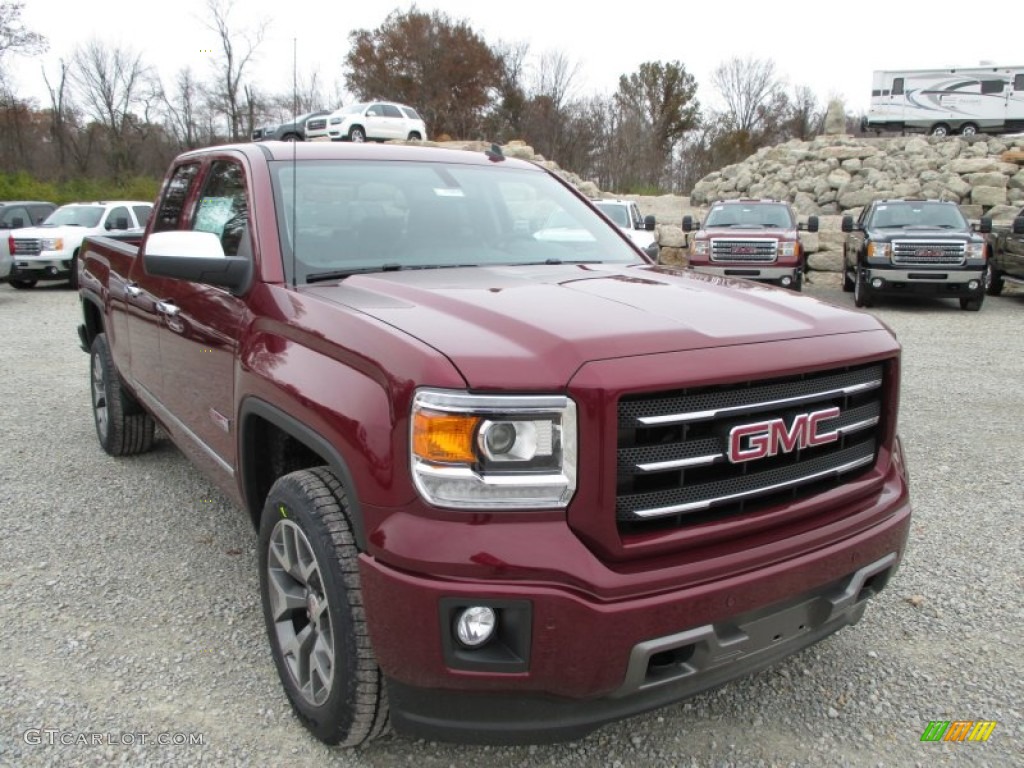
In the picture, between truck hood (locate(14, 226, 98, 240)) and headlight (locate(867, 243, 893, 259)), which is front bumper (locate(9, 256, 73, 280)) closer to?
truck hood (locate(14, 226, 98, 240))

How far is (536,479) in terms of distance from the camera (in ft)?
6.51

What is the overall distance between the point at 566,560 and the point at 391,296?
1090mm

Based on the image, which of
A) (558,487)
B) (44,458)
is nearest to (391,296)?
(558,487)

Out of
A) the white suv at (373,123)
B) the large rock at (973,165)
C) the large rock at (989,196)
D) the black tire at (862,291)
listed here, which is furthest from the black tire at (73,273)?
the large rock at (973,165)

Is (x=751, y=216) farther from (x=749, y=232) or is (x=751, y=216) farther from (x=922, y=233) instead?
(x=922, y=233)

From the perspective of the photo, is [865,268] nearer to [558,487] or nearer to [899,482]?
[899,482]

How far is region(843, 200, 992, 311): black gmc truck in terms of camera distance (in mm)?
13109

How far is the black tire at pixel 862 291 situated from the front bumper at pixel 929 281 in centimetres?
10

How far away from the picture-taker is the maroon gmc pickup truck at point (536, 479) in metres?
1.97

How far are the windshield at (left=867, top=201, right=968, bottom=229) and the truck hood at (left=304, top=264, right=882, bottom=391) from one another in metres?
12.6

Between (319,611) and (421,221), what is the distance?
164 cm

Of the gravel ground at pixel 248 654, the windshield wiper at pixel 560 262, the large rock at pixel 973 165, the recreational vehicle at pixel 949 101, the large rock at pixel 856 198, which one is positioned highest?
the recreational vehicle at pixel 949 101

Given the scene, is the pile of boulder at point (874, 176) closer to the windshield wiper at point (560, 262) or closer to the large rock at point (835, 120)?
the large rock at point (835, 120)

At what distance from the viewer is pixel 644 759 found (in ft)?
8.25
